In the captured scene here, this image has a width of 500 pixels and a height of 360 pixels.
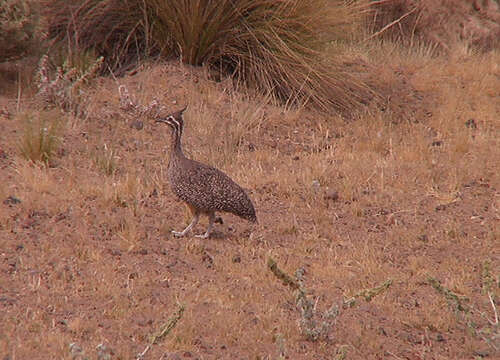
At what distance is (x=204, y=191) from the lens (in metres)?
5.77

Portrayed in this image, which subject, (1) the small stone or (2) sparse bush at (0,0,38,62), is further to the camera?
(2) sparse bush at (0,0,38,62)

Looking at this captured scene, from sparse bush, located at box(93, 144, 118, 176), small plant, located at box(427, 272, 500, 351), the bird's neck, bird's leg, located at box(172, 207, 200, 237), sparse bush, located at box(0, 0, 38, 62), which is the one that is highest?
small plant, located at box(427, 272, 500, 351)

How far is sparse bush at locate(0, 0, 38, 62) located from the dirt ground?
0.48m

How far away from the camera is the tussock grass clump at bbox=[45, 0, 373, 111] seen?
849 cm

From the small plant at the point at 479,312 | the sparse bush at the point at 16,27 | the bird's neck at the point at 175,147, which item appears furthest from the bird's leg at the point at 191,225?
the sparse bush at the point at 16,27

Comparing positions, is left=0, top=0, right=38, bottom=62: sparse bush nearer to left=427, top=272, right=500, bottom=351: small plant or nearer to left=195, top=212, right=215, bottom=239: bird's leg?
left=195, top=212, right=215, bottom=239: bird's leg

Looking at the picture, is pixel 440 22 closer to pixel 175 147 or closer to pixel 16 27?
pixel 16 27

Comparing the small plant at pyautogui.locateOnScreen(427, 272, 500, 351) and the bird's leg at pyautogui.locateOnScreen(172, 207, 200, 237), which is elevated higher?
the small plant at pyautogui.locateOnScreen(427, 272, 500, 351)

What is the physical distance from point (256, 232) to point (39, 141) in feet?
6.51

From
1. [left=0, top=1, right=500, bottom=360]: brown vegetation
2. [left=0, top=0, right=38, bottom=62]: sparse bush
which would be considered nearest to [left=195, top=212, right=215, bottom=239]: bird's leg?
[left=0, top=1, right=500, bottom=360]: brown vegetation

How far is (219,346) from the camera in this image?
461cm

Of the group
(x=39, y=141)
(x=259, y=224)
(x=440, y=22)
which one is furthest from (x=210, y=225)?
(x=440, y=22)

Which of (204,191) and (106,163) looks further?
(106,163)

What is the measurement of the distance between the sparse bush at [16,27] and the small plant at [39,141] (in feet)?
4.22
